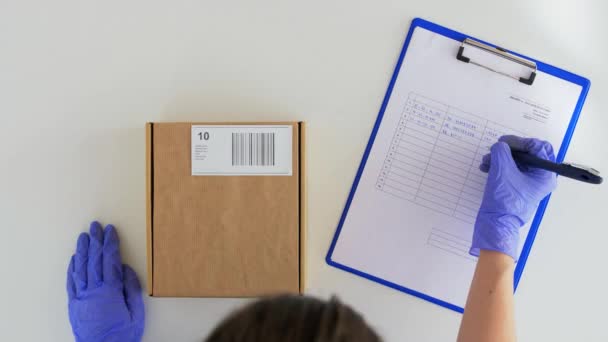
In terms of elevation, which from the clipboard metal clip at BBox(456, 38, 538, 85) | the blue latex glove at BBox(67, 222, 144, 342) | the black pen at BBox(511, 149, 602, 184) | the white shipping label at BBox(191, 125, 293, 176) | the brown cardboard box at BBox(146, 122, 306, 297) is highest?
the clipboard metal clip at BBox(456, 38, 538, 85)

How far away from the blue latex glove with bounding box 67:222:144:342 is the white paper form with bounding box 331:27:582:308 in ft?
1.16

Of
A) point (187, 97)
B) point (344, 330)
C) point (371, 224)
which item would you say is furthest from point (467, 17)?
point (344, 330)

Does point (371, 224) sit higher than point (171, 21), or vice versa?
point (171, 21)

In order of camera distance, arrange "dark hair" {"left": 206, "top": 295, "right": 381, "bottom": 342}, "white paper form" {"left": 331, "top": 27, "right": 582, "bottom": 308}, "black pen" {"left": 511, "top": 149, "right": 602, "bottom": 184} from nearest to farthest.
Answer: "dark hair" {"left": 206, "top": 295, "right": 381, "bottom": 342} → "black pen" {"left": 511, "top": 149, "right": 602, "bottom": 184} → "white paper form" {"left": 331, "top": 27, "right": 582, "bottom": 308}

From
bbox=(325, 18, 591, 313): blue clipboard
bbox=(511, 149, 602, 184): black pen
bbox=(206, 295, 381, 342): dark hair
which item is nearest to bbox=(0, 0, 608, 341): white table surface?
bbox=(325, 18, 591, 313): blue clipboard

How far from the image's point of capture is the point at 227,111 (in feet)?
2.63

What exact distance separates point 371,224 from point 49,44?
0.62 metres

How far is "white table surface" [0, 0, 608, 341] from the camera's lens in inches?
31.4

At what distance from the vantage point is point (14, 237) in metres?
0.82

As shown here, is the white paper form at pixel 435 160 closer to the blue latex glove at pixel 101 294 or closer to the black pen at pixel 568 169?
the black pen at pixel 568 169

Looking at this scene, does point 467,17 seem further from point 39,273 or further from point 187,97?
point 39,273

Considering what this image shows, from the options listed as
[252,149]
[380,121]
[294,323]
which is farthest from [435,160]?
[294,323]

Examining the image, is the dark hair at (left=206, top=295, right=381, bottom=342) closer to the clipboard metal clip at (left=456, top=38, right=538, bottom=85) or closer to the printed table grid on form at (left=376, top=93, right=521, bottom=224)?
the printed table grid on form at (left=376, top=93, right=521, bottom=224)

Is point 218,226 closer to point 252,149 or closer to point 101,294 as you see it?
point 252,149
